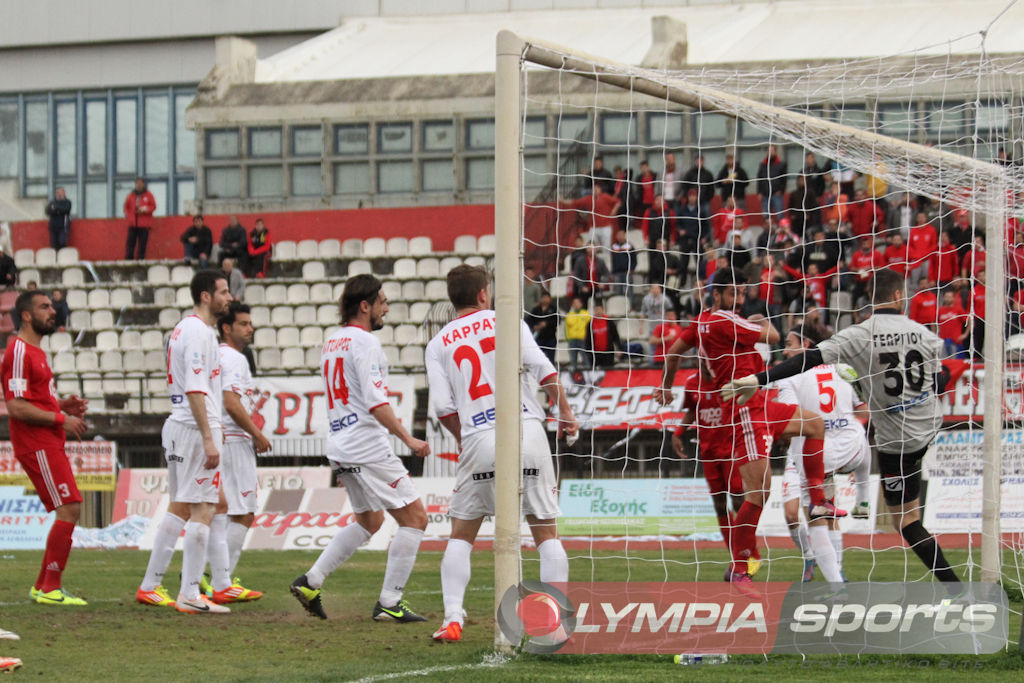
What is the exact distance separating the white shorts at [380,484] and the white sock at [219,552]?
62.7 inches

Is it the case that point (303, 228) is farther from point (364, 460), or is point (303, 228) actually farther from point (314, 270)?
point (364, 460)

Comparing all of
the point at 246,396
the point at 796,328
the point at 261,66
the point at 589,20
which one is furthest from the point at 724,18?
the point at 246,396

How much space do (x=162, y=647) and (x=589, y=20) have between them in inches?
1089

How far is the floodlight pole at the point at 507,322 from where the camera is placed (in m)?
6.74

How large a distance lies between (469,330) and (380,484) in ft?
5.64

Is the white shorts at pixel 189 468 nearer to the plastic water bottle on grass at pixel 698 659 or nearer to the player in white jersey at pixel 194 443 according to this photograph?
the player in white jersey at pixel 194 443

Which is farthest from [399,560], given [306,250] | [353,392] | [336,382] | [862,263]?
[306,250]

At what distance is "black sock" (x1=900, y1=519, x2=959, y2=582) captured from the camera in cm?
845

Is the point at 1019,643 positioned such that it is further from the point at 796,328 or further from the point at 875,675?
the point at 796,328

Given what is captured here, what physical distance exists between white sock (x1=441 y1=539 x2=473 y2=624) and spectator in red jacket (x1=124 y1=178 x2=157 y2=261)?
75.0 feet

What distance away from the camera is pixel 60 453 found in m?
9.45

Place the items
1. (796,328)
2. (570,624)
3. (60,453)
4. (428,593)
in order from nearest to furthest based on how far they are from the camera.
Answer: (570,624)
(60,453)
(428,593)
(796,328)

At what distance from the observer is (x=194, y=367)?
938 cm

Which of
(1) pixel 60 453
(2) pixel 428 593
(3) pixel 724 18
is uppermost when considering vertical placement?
(3) pixel 724 18
